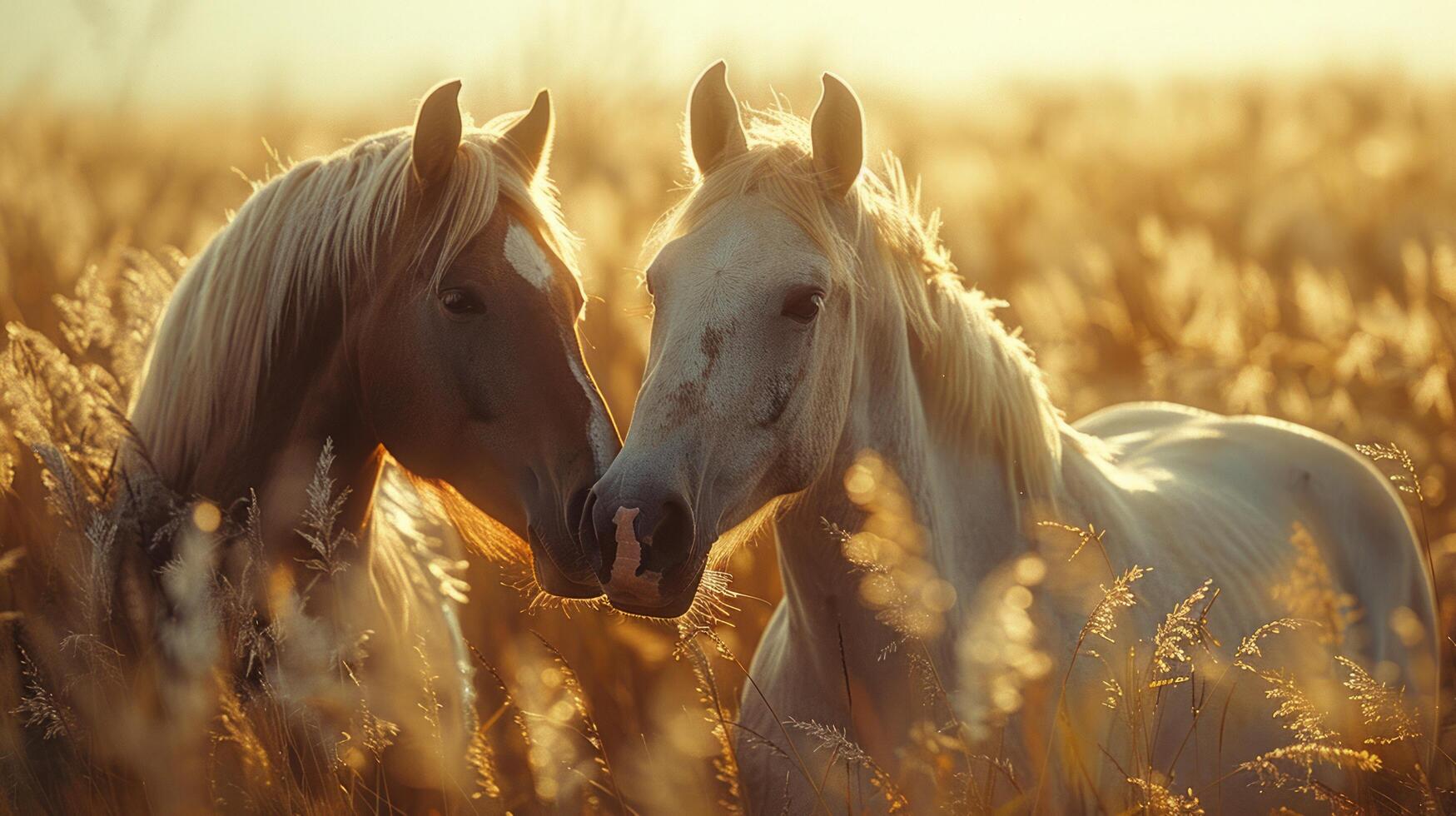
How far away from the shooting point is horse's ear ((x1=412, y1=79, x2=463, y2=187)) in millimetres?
2545

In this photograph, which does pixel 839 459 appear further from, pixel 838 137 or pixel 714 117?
pixel 714 117

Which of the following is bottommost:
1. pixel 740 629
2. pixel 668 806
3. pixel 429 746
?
pixel 740 629

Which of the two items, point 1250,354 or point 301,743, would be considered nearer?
point 301,743

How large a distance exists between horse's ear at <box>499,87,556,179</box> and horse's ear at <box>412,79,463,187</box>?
0.30 metres

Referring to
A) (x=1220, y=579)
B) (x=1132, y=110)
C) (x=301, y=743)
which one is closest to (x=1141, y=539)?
(x=1220, y=579)

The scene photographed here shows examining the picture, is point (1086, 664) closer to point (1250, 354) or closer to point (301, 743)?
point (301, 743)

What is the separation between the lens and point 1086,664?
2.39m

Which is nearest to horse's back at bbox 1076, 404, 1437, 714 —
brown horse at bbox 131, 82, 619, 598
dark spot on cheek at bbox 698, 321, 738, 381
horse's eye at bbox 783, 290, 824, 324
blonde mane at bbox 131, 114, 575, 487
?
horse's eye at bbox 783, 290, 824, 324

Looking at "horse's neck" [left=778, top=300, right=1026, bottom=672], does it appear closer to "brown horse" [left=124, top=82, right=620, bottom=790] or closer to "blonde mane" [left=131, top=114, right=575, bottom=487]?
"brown horse" [left=124, top=82, right=620, bottom=790]

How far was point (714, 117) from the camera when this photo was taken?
255 cm

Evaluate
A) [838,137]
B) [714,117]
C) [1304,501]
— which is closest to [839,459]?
[838,137]

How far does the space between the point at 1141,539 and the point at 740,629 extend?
1661mm

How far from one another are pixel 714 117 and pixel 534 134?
60 centimetres

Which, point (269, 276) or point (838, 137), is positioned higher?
point (838, 137)
